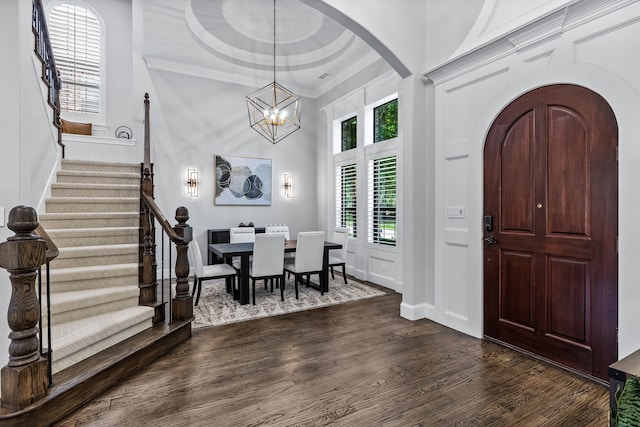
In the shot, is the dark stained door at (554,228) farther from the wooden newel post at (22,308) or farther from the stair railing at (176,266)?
the wooden newel post at (22,308)

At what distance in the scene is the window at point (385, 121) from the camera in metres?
5.41

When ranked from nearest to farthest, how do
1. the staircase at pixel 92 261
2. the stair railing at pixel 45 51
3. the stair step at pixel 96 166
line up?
the staircase at pixel 92 261 < the stair railing at pixel 45 51 < the stair step at pixel 96 166

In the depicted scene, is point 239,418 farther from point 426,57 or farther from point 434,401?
point 426,57

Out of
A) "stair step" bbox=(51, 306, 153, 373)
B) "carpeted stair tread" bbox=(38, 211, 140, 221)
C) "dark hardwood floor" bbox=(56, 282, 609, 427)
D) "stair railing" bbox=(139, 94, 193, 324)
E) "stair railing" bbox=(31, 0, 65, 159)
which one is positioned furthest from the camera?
"carpeted stair tread" bbox=(38, 211, 140, 221)

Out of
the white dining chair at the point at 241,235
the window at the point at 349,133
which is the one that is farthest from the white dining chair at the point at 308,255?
the window at the point at 349,133

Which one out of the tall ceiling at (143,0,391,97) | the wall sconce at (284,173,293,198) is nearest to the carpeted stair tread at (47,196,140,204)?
the tall ceiling at (143,0,391,97)

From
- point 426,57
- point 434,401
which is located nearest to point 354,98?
point 426,57

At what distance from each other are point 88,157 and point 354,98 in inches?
189

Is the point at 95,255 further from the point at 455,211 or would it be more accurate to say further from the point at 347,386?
the point at 455,211

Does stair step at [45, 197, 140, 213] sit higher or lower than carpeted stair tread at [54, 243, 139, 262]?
higher

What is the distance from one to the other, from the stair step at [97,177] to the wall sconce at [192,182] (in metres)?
1.49

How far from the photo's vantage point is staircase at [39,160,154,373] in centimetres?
260

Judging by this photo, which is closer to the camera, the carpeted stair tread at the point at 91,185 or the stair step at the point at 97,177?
the carpeted stair tread at the point at 91,185

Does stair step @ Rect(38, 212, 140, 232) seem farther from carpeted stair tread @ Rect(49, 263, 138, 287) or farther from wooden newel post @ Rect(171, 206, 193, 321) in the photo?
wooden newel post @ Rect(171, 206, 193, 321)
